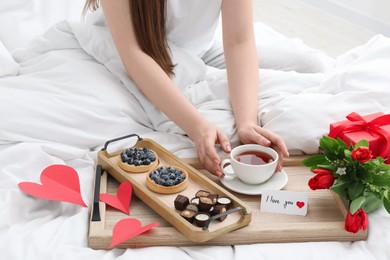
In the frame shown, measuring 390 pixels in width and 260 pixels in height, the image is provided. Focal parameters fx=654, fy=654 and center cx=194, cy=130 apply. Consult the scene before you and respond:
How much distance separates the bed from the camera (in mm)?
1200

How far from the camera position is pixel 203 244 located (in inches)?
47.5

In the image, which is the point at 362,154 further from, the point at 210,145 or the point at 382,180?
the point at 210,145

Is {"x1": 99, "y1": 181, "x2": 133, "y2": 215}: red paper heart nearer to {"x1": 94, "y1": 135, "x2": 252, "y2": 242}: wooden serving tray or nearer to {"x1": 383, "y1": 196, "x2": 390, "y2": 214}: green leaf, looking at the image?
{"x1": 94, "y1": 135, "x2": 252, "y2": 242}: wooden serving tray

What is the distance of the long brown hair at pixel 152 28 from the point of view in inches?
63.4

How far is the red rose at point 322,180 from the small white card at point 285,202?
1.2 inches

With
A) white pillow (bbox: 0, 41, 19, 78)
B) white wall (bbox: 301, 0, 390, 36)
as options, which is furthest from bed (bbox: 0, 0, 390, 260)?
white wall (bbox: 301, 0, 390, 36)

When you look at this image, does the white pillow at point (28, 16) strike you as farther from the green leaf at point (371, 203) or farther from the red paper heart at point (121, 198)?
the green leaf at point (371, 203)

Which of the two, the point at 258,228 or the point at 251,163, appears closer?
the point at 258,228

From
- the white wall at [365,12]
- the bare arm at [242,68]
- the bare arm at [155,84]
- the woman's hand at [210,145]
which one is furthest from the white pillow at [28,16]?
the white wall at [365,12]

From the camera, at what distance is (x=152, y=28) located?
5.36 feet

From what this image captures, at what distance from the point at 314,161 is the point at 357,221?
167mm

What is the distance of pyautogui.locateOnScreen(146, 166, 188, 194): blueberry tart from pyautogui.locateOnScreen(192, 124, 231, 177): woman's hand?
0.08m

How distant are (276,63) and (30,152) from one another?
81 cm

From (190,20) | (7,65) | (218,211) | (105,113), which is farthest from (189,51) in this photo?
(218,211)
